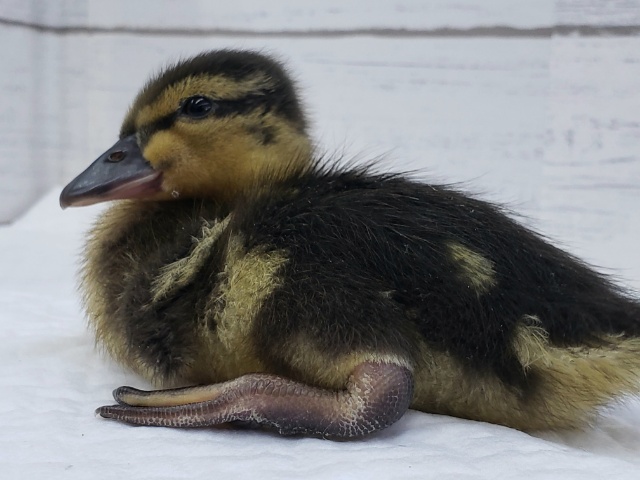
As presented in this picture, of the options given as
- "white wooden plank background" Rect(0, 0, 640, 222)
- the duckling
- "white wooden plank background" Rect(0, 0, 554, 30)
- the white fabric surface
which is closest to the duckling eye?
the duckling

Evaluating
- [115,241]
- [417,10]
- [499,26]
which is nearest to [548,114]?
[499,26]

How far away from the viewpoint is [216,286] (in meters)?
0.71

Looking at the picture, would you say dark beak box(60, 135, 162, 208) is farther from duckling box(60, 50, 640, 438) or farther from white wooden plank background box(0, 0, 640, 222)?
white wooden plank background box(0, 0, 640, 222)

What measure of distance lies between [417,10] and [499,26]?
0.20 metres

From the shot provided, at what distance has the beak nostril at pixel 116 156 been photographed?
2.90 feet

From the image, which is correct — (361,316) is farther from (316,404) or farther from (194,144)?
(194,144)

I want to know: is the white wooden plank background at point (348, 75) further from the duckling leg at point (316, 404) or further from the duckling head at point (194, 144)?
the duckling leg at point (316, 404)

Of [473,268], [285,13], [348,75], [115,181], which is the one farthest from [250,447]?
[285,13]

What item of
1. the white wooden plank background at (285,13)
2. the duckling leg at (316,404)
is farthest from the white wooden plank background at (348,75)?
the duckling leg at (316,404)

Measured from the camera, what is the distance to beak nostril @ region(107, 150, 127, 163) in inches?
34.8

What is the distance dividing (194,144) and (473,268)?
39 cm

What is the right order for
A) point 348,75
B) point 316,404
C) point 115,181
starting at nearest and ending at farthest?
point 316,404 < point 115,181 < point 348,75

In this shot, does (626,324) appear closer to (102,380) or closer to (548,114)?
(102,380)

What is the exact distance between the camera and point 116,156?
888 mm
